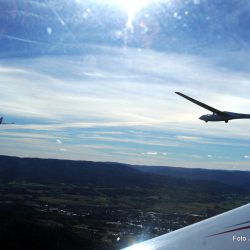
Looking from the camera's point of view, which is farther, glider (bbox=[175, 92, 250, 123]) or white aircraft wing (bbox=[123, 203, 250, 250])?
glider (bbox=[175, 92, 250, 123])

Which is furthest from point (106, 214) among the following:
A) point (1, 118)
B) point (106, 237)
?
point (1, 118)

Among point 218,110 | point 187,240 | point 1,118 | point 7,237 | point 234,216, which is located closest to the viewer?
point 187,240

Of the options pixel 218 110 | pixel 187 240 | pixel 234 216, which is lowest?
pixel 187 240

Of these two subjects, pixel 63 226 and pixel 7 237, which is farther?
pixel 63 226

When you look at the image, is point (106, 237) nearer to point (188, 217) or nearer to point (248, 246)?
point (188, 217)

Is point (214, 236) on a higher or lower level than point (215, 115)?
lower

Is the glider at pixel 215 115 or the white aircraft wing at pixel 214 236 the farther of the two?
the glider at pixel 215 115

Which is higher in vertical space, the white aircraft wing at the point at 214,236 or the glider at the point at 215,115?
the glider at the point at 215,115

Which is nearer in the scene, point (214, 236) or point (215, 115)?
point (214, 236)
